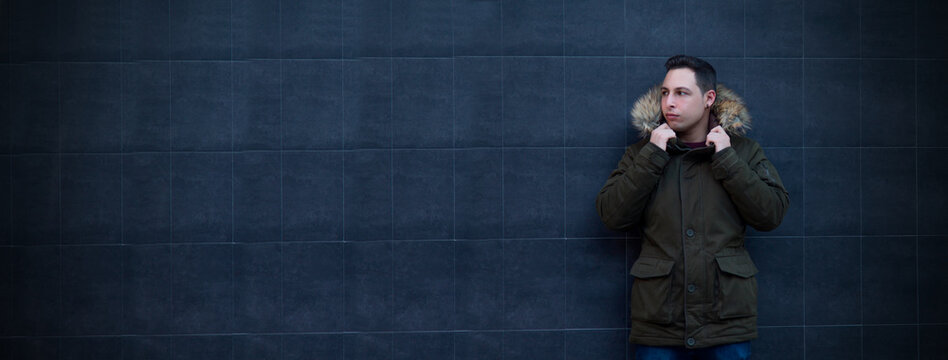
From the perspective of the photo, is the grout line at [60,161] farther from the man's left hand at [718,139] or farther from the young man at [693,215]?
the man's left hand at [718,139]

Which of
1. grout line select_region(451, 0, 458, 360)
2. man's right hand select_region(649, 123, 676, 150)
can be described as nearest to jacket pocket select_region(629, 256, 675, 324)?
man's right hand select_region(649, 123, 676, 150)

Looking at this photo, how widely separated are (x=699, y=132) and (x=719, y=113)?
11 centimetres

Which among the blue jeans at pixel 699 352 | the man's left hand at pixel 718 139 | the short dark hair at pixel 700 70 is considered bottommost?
the blue jeans at pixel 699 352

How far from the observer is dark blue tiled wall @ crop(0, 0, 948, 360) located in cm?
299

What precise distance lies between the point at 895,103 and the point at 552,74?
64.8 inches

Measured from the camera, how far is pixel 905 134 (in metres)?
3.04

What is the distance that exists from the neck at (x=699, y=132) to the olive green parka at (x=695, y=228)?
0.21 ft

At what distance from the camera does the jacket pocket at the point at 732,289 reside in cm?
249

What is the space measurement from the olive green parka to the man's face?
0.10 metres

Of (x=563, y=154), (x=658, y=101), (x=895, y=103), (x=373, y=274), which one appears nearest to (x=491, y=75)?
(x=563, y=154)

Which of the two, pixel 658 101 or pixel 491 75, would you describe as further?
pixel 491 75

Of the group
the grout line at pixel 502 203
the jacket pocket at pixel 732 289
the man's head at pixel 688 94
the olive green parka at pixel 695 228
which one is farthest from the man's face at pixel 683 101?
the grout line at pixel 502 203

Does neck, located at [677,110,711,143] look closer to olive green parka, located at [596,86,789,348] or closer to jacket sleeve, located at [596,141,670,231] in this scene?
olive green parka, located at [596,86,789,348]

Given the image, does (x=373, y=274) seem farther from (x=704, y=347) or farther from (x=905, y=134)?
(x=905, y=134)
